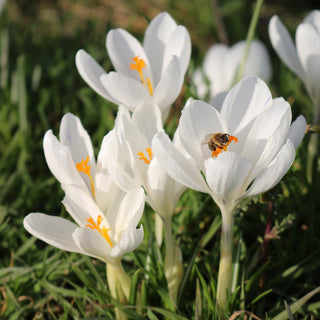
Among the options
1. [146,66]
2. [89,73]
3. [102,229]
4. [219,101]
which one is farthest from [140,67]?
[102,229]

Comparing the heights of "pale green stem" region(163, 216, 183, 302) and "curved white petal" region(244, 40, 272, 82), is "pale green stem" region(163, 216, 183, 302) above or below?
below

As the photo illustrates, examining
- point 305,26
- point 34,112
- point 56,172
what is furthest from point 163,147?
point 34,112

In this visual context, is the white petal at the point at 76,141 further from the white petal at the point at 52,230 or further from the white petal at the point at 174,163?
the white petal at the point at 174,163

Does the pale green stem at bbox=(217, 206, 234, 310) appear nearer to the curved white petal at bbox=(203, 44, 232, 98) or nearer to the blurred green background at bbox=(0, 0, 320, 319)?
the blurred green background at bbox=(0, 0, 320, 319)

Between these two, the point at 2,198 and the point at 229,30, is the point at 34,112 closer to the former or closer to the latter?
the point at 2,198

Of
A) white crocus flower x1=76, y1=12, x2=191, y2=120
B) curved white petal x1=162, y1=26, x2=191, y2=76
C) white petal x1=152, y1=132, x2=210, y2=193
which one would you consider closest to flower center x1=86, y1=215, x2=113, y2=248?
white petal x1=152, y1=132, x2=210, y2=193

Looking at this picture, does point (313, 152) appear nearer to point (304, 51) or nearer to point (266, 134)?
point (304, 51)

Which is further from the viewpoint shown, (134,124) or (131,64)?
(131,64)
